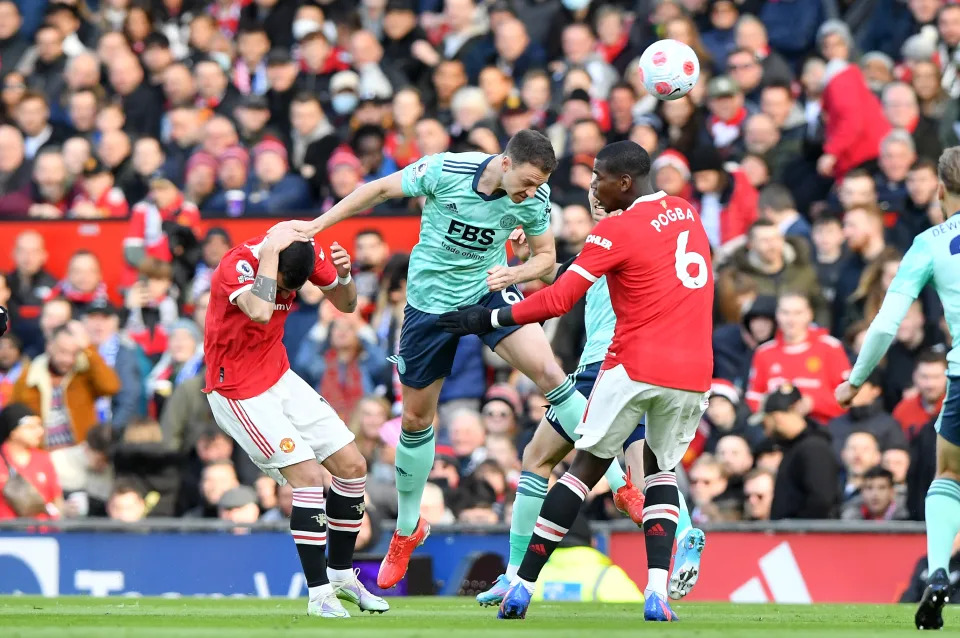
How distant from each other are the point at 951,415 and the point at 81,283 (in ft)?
36.0

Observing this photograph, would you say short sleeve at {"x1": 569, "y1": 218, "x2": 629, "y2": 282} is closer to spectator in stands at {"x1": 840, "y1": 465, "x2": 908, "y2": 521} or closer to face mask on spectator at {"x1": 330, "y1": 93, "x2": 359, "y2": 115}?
spectator in stands at {"x1": 840, "y1": 465, "x2": 908, "y2": 521}

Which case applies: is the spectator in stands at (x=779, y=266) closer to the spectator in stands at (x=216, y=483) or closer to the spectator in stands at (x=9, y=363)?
the spectator in stands at (x=216, y=483)

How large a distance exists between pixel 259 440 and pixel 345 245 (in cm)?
699

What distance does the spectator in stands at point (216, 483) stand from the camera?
15711 millimetres

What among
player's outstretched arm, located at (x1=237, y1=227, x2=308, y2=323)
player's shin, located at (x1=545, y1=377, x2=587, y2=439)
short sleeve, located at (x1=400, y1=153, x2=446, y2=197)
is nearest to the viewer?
player's outstretched arm, located at (x1=237, y1=227, x2=308, y2=323)

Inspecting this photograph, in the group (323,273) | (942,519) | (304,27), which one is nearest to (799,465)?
(942,519)

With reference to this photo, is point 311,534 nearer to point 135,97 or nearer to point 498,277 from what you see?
point 498,277

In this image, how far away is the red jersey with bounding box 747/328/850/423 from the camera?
15016 millimetres

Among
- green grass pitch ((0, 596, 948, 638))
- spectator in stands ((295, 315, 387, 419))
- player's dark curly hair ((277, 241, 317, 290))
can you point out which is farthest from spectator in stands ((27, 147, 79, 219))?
player's dark curly hair ((277, 241, 317, 290))

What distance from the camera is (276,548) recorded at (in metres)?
14.6

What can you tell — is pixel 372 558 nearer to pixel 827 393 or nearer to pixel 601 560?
pixel 601 560

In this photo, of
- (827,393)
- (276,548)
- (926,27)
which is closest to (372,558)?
(276,548)

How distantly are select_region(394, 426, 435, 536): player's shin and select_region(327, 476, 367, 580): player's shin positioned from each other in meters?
0.87

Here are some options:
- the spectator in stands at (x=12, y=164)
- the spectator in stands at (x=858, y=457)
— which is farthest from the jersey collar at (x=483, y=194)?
the spectator in stands at (x=12, y=164)
